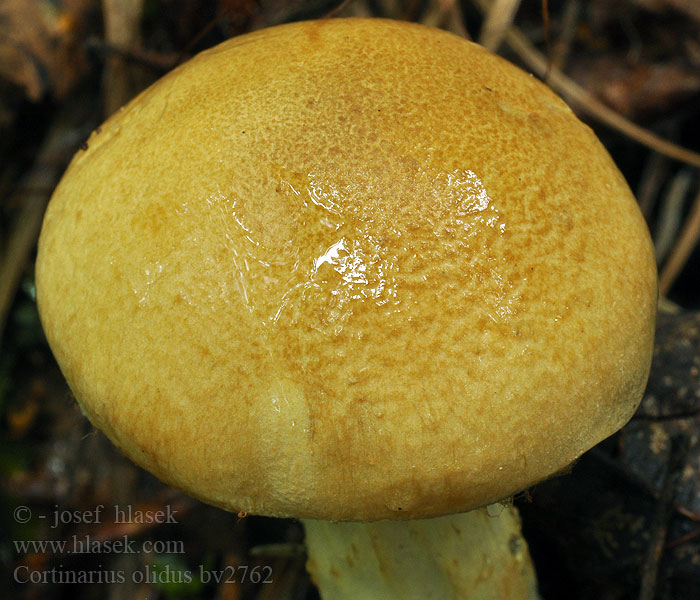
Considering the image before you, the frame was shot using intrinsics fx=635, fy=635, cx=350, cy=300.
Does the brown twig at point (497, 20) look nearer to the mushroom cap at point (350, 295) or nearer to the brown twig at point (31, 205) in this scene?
the mushroom cap at point (350, 295)

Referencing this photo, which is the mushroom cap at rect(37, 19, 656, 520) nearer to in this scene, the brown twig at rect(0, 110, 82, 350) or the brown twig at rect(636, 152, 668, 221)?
the brown twig at rect(0, 110, 82, 350)

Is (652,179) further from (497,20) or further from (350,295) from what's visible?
(350,295)

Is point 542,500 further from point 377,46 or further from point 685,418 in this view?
point 377,46

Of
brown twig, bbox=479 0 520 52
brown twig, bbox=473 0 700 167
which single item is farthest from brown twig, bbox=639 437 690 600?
brown twig, bbox=479 0 520 52

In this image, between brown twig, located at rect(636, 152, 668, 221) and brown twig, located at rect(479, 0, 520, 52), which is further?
brown twig, located at rect(636, 152, 668, 221)

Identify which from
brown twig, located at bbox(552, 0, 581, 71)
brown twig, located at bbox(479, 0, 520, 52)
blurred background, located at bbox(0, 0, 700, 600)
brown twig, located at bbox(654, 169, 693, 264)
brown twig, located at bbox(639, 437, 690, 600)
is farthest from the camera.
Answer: brown twig, located at bbox(552, 0, 581, 71)

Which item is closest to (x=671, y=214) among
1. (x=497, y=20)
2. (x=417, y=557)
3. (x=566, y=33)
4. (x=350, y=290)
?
(x=566, y=33)

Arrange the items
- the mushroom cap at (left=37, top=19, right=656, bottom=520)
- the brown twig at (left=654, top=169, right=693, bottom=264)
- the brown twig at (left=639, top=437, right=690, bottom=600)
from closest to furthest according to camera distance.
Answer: the mushroom cap at (left=37, top=19, right=656, bottom=520), the brown twig at (left=639, top=437, right=690, bottom=600), the brown twig at (left=654, top=169, right=693, bottom=264)

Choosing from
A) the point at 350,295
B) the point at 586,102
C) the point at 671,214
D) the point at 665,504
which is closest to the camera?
the point at 350,295
